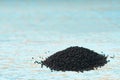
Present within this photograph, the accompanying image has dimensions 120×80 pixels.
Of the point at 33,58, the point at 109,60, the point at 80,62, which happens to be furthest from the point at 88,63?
the point at 33,58

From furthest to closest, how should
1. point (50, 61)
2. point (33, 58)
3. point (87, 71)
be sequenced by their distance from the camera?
1. point (33, 58)
2. point (50, 61)
3. point (87, 71)

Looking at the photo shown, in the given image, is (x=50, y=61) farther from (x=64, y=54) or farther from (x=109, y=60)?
(x=109, y=60)

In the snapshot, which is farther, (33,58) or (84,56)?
(33,58)

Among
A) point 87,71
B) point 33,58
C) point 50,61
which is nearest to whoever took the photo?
point 87,71

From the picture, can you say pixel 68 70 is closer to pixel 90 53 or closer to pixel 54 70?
pixel 54 70

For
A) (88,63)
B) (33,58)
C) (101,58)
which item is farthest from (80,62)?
(33,58)

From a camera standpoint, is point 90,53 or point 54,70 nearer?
point 54,70
